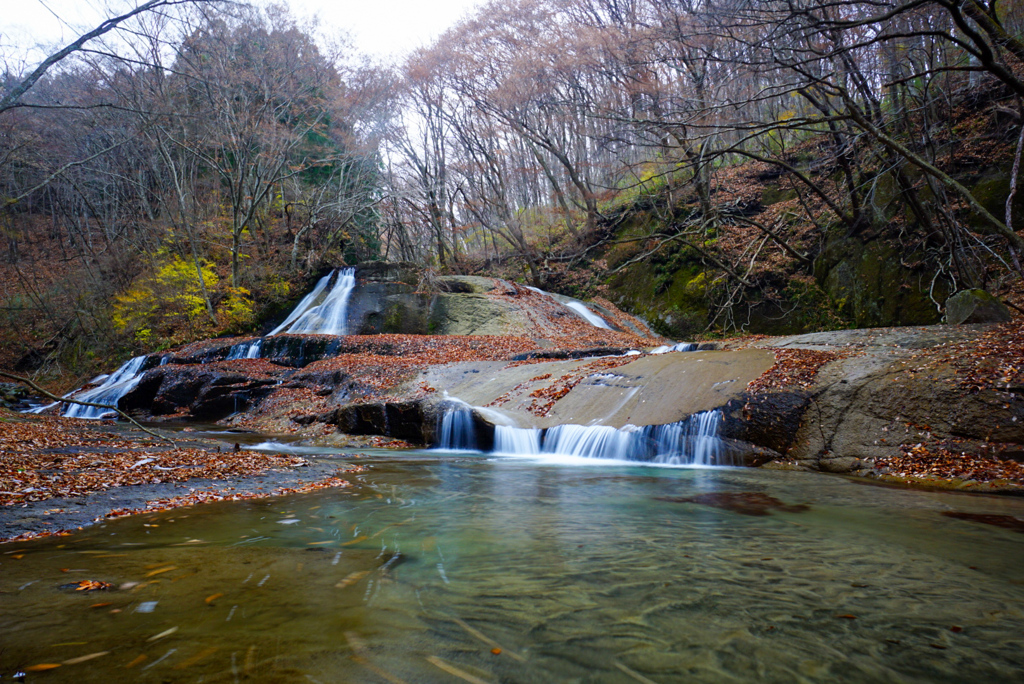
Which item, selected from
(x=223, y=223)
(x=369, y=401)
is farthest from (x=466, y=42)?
(x=369, y=401)

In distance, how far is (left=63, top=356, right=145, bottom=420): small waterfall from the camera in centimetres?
1394

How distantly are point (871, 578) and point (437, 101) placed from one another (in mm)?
24590

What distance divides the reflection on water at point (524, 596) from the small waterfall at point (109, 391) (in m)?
12.8

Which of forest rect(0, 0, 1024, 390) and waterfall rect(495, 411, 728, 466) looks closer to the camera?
waterfall rect(495, 411, 728, 466)

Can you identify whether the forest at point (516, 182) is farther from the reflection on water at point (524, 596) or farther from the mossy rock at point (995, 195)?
the reflection on water at point (524, 596)

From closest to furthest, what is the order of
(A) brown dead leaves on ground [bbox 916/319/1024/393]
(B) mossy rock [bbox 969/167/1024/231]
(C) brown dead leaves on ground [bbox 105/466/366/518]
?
(C) brown dead leaves on ground [bbox 105/466/366/518]
(A) brown dead leaves on ground [bbox 916/319/1024/393]
(B) mossy rock [bbox 969/167/1024/231]

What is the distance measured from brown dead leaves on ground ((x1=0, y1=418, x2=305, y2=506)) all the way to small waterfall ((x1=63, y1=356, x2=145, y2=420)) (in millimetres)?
5709

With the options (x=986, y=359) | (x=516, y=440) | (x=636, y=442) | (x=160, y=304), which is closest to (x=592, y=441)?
(x=636, y=442)

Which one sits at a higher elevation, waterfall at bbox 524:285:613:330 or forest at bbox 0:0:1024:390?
forest at bbox 0:0:1024:390

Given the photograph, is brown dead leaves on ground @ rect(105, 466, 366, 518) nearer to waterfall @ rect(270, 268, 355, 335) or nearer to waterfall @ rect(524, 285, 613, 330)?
waterfall @ rect(270, 268, 355, 335)

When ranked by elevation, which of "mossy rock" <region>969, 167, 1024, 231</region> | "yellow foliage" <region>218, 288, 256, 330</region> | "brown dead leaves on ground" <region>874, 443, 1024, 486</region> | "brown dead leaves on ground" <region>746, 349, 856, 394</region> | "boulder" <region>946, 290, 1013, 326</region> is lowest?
"brown dead leaves on ground" <region>874, 443, 1024, 486</region>

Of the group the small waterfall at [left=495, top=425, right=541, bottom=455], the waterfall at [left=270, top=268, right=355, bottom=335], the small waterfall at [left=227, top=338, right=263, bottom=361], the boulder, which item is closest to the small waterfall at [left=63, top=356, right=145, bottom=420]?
the small waterfall at [left=227, top=338, right=263, bottom=361]

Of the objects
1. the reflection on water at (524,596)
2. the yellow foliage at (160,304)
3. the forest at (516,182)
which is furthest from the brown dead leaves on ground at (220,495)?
the yellow foliage at (160,304)

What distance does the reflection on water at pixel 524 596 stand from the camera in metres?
1.92
